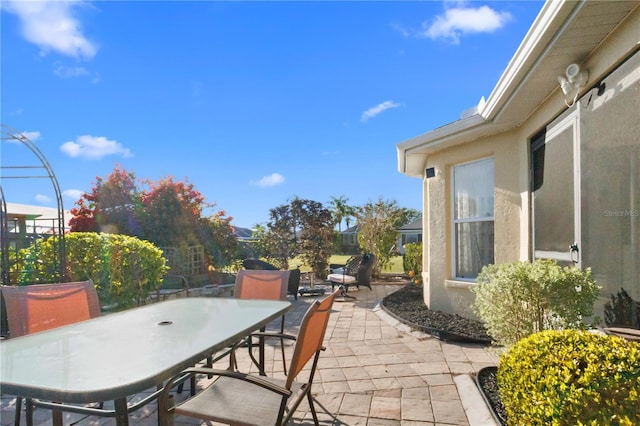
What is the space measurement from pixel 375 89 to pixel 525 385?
31.2ft

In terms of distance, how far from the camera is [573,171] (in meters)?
3.69

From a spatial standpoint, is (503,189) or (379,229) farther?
(379,229)

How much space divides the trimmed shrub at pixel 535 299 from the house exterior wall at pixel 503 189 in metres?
0.36

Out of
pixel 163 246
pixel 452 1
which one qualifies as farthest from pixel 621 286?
pixel 163 246

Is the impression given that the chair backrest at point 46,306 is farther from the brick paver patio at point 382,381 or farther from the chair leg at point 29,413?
the brick paver patio at point 382,381

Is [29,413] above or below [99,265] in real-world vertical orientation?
below

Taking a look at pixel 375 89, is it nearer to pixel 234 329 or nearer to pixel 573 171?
pixel 573 171

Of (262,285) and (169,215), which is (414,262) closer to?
(169,215)

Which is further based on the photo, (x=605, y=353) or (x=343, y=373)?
(x=343, y=373)

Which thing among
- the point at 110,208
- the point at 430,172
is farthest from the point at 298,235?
the point at 430,172

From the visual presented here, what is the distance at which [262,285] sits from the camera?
420 cm

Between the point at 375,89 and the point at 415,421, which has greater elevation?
the point at 375,89

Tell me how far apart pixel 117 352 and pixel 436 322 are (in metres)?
4.50

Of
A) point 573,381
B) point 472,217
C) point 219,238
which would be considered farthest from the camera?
point 219,238
